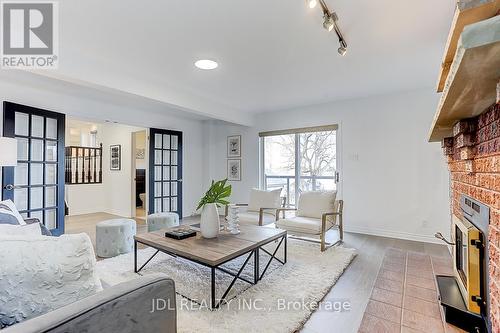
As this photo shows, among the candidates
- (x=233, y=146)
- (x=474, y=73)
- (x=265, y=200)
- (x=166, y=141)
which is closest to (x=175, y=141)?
(x=166, y=141)

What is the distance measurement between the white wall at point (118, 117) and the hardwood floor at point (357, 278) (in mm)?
1591

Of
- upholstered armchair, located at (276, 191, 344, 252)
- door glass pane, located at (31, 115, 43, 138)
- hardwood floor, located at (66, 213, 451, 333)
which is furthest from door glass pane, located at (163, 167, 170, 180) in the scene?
upholstered armchair, located at (276, 191, 344, 252)

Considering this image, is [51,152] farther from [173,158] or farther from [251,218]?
[251,218]

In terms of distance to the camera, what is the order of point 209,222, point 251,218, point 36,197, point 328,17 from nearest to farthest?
point 328,17 → point 209,222 → point 36,197 → point 251,218

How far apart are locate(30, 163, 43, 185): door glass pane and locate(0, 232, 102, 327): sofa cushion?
125 inches

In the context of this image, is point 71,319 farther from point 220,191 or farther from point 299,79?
point 299,79

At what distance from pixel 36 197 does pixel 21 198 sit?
0.55 ft

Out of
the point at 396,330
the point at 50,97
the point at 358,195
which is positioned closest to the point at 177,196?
the point at 50,97

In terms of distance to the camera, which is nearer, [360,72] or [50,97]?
[360,72]

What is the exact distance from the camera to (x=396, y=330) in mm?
1720

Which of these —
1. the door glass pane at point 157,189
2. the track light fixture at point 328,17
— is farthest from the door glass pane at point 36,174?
the track light fixture at point 328,17

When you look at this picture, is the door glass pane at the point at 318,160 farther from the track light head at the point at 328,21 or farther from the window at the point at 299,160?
the track light head at the point at 328,21

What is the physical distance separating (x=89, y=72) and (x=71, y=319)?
2.69 meters

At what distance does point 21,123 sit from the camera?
3.37m
